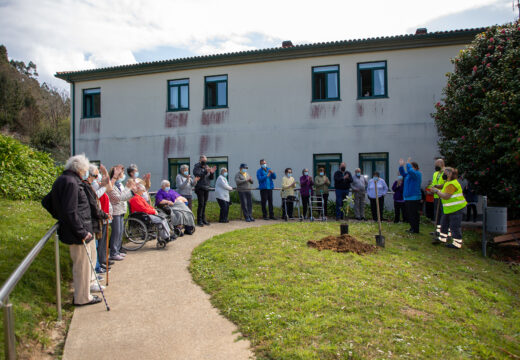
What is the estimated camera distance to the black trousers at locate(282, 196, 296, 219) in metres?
13.9

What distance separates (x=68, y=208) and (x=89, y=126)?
675 inches

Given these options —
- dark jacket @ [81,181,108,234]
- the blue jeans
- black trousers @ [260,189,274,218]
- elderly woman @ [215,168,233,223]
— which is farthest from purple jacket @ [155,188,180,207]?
the blue jeans

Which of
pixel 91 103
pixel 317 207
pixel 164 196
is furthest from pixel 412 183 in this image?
pixel 91 103

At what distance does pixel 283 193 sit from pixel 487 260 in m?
6.76

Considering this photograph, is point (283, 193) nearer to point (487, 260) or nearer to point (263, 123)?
point (263, 123)

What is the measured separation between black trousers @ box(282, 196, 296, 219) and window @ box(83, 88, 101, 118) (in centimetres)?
→ 1236

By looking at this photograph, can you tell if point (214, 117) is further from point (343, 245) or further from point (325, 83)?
point (343, 245)

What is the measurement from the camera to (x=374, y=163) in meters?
16.5

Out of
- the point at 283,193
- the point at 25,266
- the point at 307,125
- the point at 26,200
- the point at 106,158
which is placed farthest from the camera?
the point at 106,158

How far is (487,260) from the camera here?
962cm

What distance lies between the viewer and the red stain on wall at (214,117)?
722 inches

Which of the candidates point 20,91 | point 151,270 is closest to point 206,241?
point 151,270

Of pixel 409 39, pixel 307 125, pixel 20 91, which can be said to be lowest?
pixel 307 125

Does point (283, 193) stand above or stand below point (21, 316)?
above
